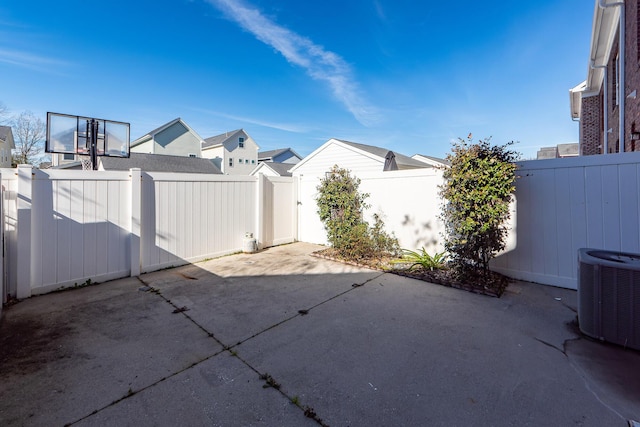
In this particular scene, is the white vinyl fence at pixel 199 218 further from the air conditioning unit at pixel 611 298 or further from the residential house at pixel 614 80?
the residential house at pixel 614 80

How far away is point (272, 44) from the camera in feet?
37.3

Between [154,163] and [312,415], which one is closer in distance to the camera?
[312,415]

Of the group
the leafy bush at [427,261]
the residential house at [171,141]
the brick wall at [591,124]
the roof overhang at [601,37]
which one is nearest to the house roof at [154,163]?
the residential house at [171,141]

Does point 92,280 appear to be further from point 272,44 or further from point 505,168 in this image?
point 272,44

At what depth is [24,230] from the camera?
3842 mm

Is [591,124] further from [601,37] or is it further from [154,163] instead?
[154,163]

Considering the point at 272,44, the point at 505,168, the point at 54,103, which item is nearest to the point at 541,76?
the point at 505,168

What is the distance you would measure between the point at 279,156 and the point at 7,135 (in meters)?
22.0

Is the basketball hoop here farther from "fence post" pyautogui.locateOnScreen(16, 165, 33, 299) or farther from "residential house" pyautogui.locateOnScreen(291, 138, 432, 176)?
"residential house" pyautogui.locateOnScreen(291, 138, 432, 176)

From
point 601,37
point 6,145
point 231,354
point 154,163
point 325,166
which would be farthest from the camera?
point 6,145

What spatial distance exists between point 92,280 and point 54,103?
13.8 meters

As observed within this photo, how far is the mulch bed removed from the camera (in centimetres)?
421

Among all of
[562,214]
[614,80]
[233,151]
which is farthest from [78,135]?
[233,151]

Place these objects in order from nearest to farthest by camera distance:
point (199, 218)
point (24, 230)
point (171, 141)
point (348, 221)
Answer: point (24, 230)
point (199, 218)
point (348, 221)
point (171, 141)
